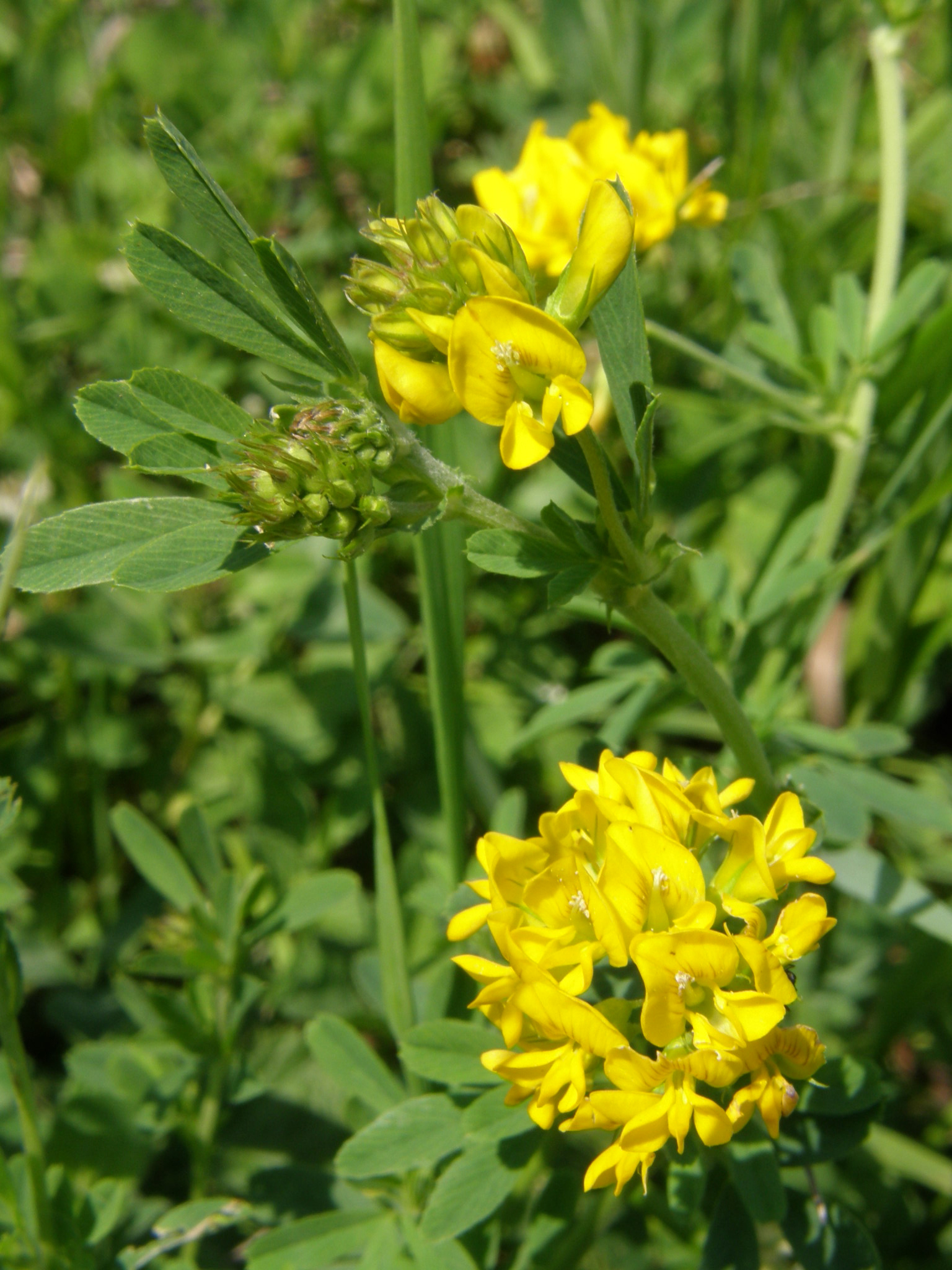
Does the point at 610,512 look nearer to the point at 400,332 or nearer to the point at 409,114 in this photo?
the point at 400,332

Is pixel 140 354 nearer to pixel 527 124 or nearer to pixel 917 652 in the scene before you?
pixel 527 124

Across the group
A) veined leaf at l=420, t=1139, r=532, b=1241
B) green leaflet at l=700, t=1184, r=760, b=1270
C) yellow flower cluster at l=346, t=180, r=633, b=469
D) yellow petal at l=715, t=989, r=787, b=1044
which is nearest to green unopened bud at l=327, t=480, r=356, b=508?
yellow flower cluster at l=346, t=180, r=633, b=469

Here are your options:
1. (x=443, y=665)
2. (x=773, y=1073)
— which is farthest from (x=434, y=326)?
(x=773, y=1073)

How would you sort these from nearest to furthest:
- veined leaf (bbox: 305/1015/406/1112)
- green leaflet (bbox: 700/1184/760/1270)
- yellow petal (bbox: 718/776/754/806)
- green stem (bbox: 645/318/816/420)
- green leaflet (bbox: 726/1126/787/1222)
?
yellow petal (bbox: 718/776/754/806)
green leaflet (bbox: 726/1126/787/1222)
green leaflet (bbox: 700/1184/760/1270)
veined leaf (bbox: 305/1015/406/1112)
green stem (bbox: 645/318/816/420)

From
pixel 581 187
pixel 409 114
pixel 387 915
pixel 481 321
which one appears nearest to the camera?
pixel 481 321

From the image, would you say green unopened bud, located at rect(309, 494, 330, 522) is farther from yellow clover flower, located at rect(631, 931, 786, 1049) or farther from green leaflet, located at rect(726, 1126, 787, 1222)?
green leaflet, located at rect(726, 1126, 787, 1222)

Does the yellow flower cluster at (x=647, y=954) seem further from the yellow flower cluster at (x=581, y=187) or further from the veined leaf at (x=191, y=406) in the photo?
the yellow flower cluster at (x=581, y=187)
